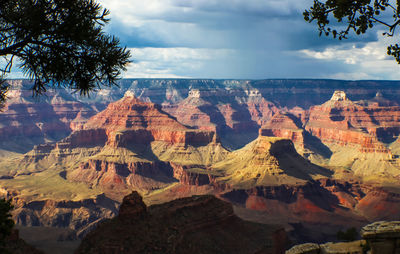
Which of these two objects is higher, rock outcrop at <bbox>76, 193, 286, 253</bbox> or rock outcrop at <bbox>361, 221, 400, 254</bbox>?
rock outcrop at <bbox>361, 221, 400, 254</bbox>

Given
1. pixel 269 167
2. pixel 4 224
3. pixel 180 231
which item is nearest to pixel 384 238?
pixel 4 224

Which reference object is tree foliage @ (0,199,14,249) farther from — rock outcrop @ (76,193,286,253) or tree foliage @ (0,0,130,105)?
rock outcrop @ (76,193,286,253)

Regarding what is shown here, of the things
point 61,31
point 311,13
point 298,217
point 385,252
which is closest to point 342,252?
point 385,252

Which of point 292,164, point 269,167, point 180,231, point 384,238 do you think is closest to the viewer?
point 384,238

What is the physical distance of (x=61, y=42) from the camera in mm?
23359

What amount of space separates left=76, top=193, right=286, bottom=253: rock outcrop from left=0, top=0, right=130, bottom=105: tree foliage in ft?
95.5

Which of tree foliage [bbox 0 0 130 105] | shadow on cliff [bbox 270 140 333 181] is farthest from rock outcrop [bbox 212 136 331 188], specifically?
tree foliage [bbox 0 0 130 105]

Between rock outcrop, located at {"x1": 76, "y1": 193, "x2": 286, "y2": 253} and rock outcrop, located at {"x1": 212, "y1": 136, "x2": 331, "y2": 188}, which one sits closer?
rock outcrop, located at {"x1": 76, "y1": 193, "x2": 286, "y2": 253}

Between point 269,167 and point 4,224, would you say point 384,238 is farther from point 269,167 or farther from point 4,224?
point 269,167

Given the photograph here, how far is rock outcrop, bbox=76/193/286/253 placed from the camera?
49656 millimetres

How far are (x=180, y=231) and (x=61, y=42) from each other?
36.5 metres

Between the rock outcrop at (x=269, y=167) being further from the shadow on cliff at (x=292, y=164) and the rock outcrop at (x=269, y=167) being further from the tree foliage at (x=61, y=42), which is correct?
the tree foliage at (x=61, y=42)

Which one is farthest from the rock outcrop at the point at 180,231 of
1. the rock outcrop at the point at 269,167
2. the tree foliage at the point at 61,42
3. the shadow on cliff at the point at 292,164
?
the shadow on cliff at the point at 292,164

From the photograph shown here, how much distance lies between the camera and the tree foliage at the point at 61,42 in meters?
22.1
